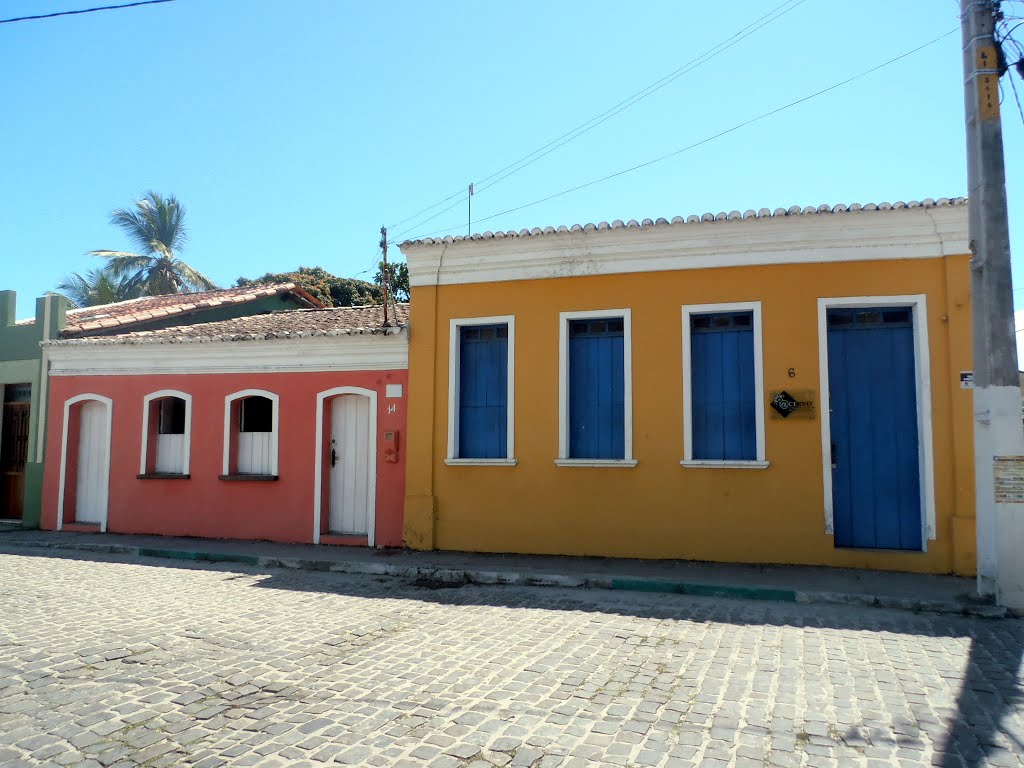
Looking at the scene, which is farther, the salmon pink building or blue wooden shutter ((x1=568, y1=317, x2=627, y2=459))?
the salmon pink building

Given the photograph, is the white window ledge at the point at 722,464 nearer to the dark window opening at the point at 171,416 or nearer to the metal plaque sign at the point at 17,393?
the dark window opening at the point at 171,416

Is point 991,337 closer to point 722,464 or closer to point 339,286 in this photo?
point 722,464

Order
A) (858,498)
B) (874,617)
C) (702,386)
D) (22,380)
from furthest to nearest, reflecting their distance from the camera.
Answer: (22,380), (702,386), (858,498), (874,617)

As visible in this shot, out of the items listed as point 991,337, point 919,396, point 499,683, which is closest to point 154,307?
point 499,683

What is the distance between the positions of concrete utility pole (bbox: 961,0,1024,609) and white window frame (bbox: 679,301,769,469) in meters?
2.30

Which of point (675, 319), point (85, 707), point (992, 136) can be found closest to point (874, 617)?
point (675, 319)

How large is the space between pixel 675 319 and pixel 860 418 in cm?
248

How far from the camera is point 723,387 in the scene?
9.06 metres

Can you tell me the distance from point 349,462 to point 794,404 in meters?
6.46

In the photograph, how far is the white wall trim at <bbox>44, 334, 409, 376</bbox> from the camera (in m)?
10.8

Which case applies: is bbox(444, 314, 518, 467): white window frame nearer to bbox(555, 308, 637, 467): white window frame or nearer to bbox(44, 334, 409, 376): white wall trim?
bbox(555, 308, 637, 467): white window frame

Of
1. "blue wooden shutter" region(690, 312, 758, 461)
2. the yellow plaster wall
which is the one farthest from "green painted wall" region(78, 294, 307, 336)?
"blue wooden shutter" region(690, 312, 758, 461)

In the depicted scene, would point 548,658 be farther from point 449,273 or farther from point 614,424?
point 449,273

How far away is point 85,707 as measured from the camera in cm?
424
